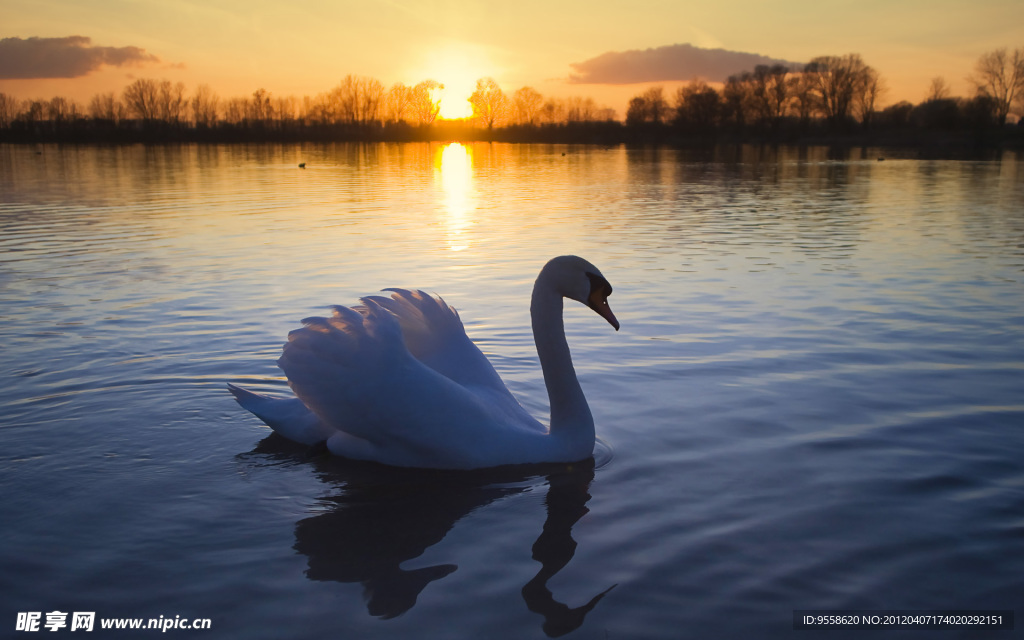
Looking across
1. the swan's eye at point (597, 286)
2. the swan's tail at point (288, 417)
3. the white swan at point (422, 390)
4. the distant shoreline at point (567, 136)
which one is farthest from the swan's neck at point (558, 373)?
the distant shoreline at point (567, 136)

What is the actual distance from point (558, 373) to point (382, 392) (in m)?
1.19

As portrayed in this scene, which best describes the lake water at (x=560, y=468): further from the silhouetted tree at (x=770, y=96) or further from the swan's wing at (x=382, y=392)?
the silhouetted tree at (x=770, y=96)

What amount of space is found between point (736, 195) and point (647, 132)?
85.4m

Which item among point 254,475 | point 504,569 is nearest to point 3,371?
point 254,475

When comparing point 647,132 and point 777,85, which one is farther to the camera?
point 777,85

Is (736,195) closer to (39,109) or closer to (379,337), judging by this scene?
(379,337)

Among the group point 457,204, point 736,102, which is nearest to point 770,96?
point 736,102

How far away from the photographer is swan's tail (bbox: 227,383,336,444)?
17.3 feet

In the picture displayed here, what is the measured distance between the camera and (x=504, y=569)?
3.92 metres

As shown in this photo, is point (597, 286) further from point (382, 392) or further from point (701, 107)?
point (701, 107)

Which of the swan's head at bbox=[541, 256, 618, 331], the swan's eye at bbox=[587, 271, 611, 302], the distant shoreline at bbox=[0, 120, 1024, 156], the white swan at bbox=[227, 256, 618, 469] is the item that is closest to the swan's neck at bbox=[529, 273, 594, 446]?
the white swan at bbox=[227, 256, 618, 469]

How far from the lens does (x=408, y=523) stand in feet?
14.5

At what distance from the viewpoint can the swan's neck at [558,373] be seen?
517 centimetres

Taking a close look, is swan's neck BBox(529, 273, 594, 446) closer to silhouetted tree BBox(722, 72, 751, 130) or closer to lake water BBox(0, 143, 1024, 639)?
lake water BBox(0, 143, 1024, 639)
